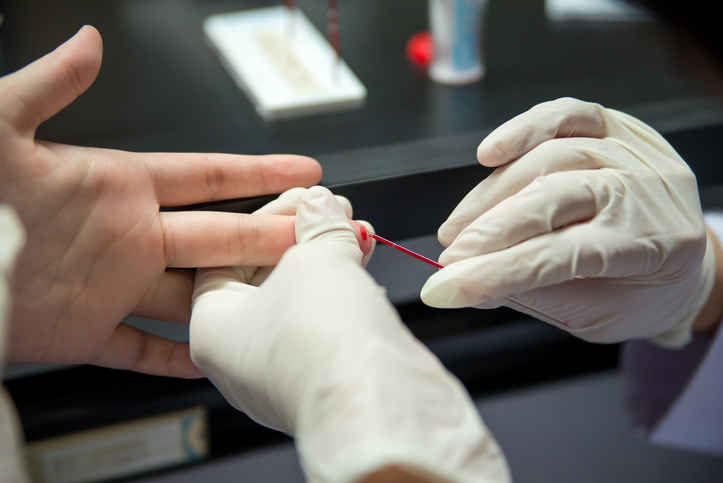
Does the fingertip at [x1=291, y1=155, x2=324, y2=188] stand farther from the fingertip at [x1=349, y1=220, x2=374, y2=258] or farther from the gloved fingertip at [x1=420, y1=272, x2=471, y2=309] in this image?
the gloved fingertip at [x1=420, y1=272, x2=471, y2=309]

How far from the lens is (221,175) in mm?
721

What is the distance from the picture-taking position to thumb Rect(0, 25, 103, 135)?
61cm

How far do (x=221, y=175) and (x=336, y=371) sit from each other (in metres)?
0.34

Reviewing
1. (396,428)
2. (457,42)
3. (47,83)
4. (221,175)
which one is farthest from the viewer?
(457,42)

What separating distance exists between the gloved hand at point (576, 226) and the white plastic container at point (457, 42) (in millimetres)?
375

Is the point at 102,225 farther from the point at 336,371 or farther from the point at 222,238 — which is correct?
the point at 336,371

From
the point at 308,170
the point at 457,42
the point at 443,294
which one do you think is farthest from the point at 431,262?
the point at 457,42

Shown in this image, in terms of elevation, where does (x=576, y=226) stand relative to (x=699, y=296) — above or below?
above

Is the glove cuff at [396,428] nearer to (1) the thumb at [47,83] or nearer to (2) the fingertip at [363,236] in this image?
(2) the fingertip at [363,236]

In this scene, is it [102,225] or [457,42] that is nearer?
[102,225]

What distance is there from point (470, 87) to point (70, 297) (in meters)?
0.71

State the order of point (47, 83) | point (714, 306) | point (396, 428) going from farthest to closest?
point (714, 306)
point (47, 83)
point (396, 428)

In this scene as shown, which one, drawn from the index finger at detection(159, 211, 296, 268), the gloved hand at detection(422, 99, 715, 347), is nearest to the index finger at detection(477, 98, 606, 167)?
the gloved hand at detection(422, 99, 715, 347)

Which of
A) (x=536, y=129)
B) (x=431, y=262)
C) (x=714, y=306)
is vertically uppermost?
(x=536, y=129)
